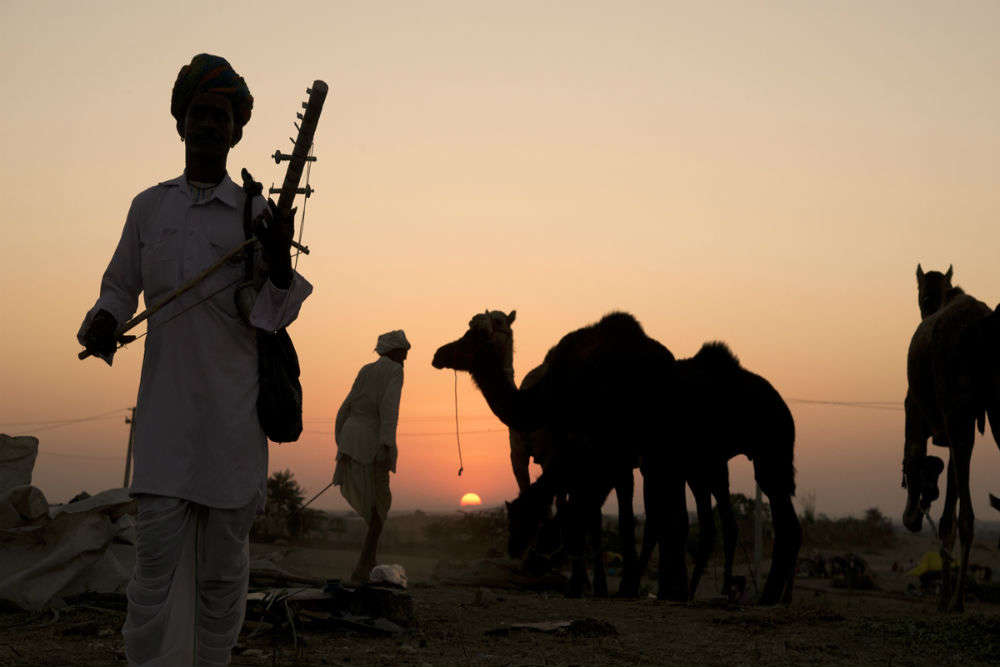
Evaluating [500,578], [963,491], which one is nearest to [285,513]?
[500,578]

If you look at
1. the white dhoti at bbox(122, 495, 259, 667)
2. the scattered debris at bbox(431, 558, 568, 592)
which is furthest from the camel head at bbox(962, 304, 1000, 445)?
the white dhoti at bbox(122, 495, 259, 667)

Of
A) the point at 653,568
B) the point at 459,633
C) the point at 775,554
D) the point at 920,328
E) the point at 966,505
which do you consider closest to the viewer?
the point at 459,633

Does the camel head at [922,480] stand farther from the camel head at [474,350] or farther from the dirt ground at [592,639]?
the camel head at [474,350]

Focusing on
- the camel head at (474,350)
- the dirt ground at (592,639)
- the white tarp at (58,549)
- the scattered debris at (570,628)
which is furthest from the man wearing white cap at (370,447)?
the scattered debris at (570,628)

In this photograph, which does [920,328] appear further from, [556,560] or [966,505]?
[556,560]

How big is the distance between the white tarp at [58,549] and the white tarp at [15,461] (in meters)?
0.41

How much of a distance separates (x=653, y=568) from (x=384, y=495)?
1021 cm

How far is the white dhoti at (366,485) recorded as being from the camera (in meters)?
11.7

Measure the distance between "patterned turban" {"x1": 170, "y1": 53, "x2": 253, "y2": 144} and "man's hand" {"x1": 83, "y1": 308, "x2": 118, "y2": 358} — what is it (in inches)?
36.7

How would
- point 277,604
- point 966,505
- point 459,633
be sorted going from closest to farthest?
point 277,604, point 459,633, point 966,505

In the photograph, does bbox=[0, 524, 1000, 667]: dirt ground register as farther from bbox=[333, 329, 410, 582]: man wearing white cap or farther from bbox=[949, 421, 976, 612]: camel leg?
bbox=[333, 329, 410, 582]: man wearing white cap

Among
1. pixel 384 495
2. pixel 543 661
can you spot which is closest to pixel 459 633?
pixel 543 661

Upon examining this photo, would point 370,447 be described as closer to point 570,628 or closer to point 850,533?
point 570,628

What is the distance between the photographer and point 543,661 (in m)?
6.61
